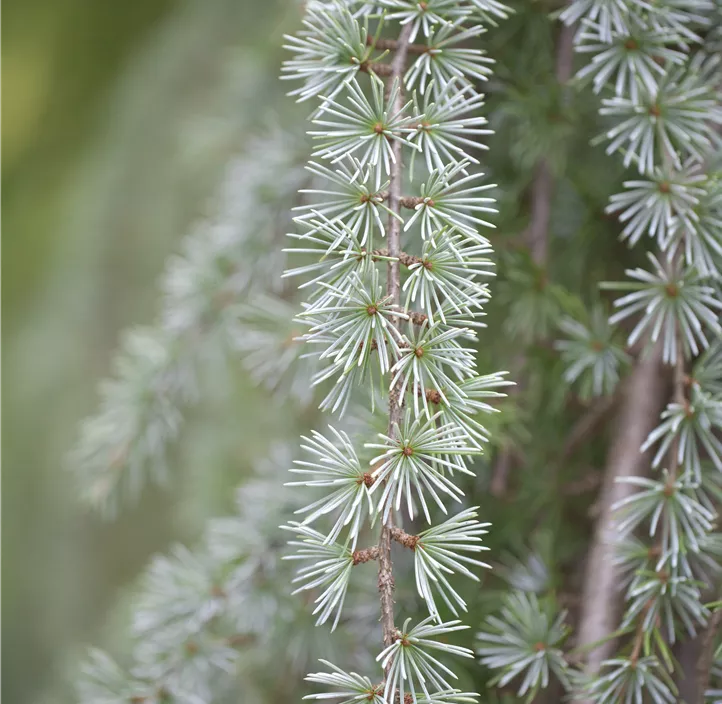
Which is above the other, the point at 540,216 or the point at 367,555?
the point at 540,216

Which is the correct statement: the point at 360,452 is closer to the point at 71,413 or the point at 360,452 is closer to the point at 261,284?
the point at 261,284

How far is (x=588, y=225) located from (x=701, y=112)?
0.12m

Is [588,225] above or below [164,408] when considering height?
above

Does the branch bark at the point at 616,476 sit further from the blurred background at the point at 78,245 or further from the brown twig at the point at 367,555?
→ the blurred background at the point at 78,245

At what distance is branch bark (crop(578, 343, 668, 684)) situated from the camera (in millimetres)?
411

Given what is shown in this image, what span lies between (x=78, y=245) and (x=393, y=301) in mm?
784

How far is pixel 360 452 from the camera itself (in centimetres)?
38

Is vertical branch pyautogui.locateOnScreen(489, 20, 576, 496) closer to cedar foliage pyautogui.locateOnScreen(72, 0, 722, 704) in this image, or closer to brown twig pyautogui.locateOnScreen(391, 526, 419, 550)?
cedar foliage pyautogui.locateOnScreen(72, 0, 722, 704)

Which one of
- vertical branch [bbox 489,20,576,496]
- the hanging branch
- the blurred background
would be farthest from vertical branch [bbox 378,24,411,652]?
the blurred background

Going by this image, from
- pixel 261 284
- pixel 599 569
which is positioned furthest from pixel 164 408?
pixel 599 569

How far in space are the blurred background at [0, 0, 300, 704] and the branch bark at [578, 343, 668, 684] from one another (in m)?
0.50

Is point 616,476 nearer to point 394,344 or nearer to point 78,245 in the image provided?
point 394,344

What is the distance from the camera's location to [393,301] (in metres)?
0.29

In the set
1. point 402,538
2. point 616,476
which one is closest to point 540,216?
point 616,476
